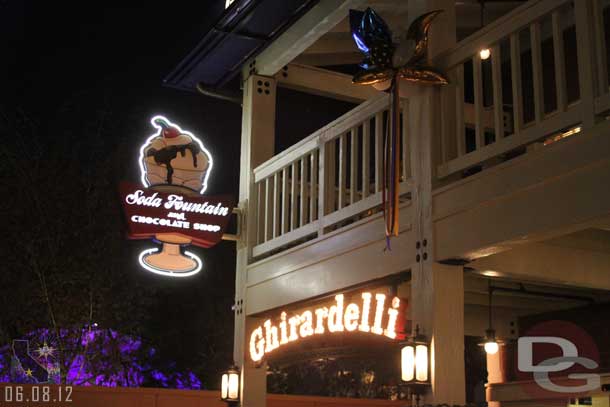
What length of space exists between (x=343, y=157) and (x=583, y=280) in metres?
2.88

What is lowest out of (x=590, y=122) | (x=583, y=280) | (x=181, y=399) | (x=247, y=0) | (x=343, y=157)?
(x=181, y=399)

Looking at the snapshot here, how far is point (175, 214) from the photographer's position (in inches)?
437

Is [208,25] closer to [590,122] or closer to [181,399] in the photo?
[181,399]

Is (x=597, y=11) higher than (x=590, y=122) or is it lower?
higher

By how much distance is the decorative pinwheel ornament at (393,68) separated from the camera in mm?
8180

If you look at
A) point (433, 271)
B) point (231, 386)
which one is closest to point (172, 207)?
point (231, 386)

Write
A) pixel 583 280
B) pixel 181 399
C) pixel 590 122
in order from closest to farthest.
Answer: pixel 590 122 → pixel 583 280 → pixel 181 399

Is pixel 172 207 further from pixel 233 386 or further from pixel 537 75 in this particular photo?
pixel 537 75

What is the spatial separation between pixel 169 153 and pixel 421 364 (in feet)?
17.6

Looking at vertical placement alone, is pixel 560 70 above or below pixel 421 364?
above

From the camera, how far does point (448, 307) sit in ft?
25.8

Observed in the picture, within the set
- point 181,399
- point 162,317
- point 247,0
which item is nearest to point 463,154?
point 247,0

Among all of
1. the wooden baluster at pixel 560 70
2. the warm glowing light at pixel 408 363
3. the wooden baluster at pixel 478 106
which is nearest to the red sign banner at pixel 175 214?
the warm glowing light at pixel 408 363

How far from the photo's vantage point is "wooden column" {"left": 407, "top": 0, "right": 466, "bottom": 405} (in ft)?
25.5
